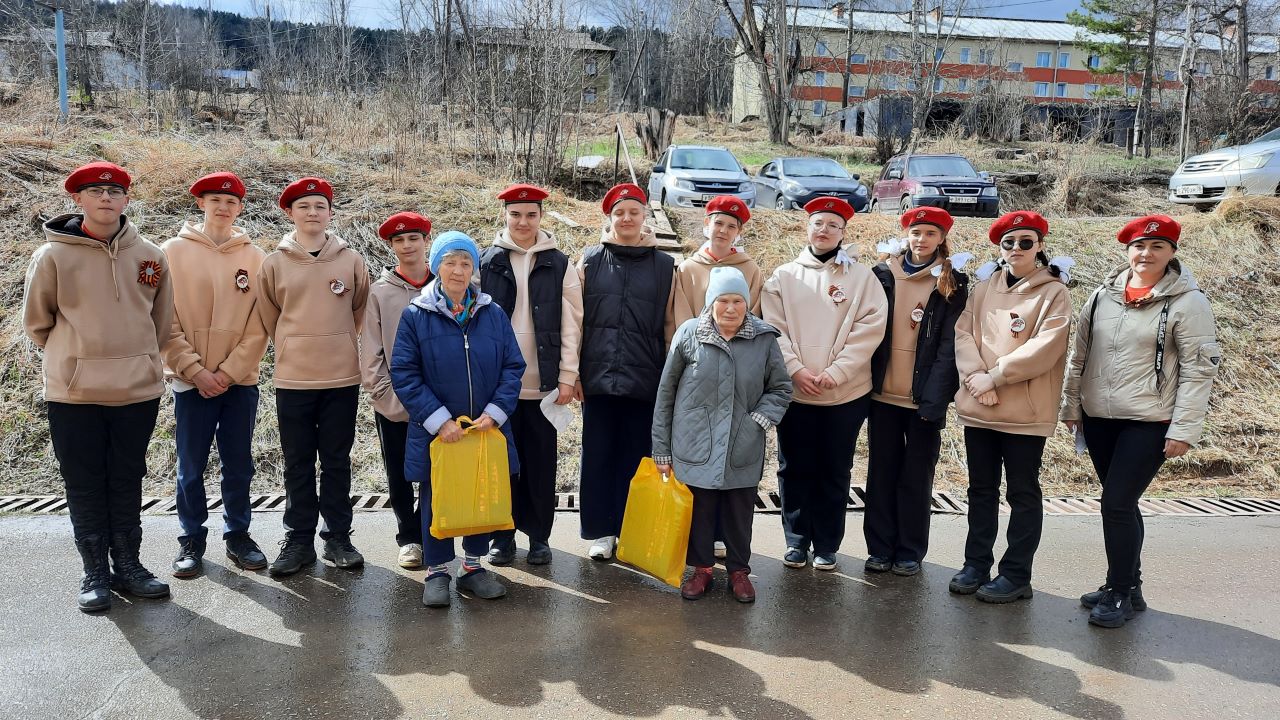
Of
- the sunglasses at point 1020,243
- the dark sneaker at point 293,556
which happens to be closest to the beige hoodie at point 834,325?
the sunglasses at point 1020,243

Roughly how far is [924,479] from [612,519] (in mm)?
1784

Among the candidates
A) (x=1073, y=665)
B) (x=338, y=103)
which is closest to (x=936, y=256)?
(x=1073, y=665)

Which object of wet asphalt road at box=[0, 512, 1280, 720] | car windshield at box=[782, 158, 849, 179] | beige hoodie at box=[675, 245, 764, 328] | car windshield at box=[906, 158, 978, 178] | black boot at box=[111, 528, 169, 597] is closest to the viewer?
wet asphalt road at box=[0, 512, 1280, 720]

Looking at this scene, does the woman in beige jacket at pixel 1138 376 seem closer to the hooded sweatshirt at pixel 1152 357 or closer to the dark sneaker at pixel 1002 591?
the hooded sweatshirt at pixel 1152 357

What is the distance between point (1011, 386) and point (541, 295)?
2503 millimetres

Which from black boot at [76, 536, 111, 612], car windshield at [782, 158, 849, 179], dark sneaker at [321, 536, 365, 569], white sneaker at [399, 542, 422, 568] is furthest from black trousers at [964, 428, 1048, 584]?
car windshield at [782, 158, 849, 179]

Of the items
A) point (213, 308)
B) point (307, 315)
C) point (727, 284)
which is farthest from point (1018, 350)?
point (213, 308)

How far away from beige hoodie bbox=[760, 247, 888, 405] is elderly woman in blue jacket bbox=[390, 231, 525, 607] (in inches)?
60.2

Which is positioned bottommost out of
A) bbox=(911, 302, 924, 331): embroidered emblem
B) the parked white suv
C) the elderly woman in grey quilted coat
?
the elderly woman in grey quilted coat

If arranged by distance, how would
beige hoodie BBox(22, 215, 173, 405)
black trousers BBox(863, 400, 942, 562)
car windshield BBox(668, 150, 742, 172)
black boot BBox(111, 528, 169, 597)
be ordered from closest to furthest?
beige hoodie BBox(22, 215, 173, 405), black boot BBox(111, 528, 169, 597), black trousers BBox(863, 400, 942, 562), car windshield BBox(668, 150, 742, 172)

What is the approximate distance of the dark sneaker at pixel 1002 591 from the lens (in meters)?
4.45

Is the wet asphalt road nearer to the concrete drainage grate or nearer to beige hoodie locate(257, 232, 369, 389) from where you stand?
the concrete drainage grate

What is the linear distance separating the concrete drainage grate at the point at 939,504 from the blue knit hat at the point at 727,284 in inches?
72.0

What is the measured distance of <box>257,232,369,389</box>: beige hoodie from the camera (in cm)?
461
